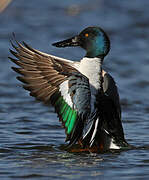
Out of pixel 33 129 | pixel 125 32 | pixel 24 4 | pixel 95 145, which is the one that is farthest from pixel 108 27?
pixel 95 145

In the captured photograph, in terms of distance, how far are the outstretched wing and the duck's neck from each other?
0.47ft

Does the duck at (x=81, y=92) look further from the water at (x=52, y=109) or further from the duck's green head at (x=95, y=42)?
the water at (x=52, y=109)

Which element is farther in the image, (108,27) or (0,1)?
(108,27)

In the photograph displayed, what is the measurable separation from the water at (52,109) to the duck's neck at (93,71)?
842 millimetres

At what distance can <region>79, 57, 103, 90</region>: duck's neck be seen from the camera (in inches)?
268

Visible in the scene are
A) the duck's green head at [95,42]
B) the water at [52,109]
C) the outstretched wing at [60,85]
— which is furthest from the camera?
the duck's green head at [95,42]

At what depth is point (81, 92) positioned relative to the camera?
655 cm

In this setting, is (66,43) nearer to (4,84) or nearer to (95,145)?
(95,145)

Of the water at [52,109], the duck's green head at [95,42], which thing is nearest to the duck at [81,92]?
the duck's green head at [95,42]

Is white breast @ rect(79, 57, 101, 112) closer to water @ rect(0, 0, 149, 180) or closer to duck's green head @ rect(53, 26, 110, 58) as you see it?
duck's green head @ rect(53, 26, 110, 58)

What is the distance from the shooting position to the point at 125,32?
1479 cm

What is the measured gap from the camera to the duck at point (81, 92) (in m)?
6.64

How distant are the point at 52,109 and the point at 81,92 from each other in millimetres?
2894

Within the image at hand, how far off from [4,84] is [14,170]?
15.8 ft
